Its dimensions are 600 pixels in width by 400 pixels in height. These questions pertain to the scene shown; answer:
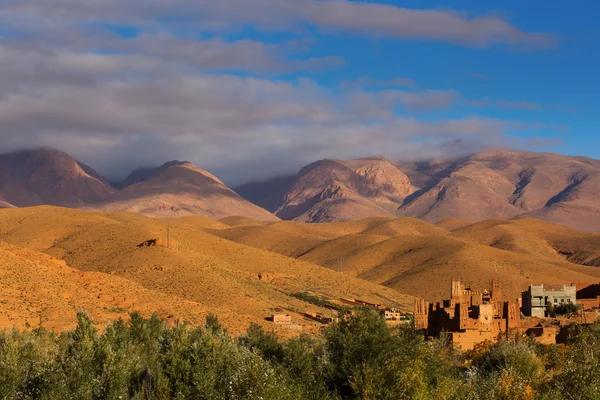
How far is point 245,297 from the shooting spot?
3654 inches

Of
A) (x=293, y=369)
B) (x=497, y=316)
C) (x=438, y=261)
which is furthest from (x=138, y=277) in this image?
(x=438, y=261)

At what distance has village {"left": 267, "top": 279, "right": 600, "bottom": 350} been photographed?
194 feet

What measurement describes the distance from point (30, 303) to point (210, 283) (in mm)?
28958

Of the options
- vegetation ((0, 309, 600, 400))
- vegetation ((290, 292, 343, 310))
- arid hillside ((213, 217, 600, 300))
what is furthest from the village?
arid hillside ((213, 217, 600, 300))

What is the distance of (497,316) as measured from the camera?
63062mm

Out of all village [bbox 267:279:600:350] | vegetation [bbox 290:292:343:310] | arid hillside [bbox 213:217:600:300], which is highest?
arid hillside [bbox 213:217:600:300]

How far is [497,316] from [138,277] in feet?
152

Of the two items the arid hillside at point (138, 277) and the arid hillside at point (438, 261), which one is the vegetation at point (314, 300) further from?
the arid hillside at point (438, 261)

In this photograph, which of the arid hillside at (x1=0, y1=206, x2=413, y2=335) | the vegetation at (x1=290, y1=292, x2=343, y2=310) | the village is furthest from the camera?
the vegetation at (x1=290, y1=292, x2=343, y2=310)

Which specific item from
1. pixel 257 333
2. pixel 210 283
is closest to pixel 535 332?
pixel 257 333

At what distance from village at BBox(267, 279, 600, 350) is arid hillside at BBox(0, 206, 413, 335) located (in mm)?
12090

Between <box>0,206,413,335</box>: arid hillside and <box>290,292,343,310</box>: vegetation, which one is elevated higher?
<box>0,206,413,335</box>: arid hillside

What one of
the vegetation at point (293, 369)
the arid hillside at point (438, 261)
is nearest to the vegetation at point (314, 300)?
the arid hillside at point (438, 261)

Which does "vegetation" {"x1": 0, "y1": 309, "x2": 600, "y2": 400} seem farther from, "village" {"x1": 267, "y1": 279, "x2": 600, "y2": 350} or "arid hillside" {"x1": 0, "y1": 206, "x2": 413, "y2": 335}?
"arid hillside" {"x1": 0, "y1": 206, "x2": 413, "y2": 335}
